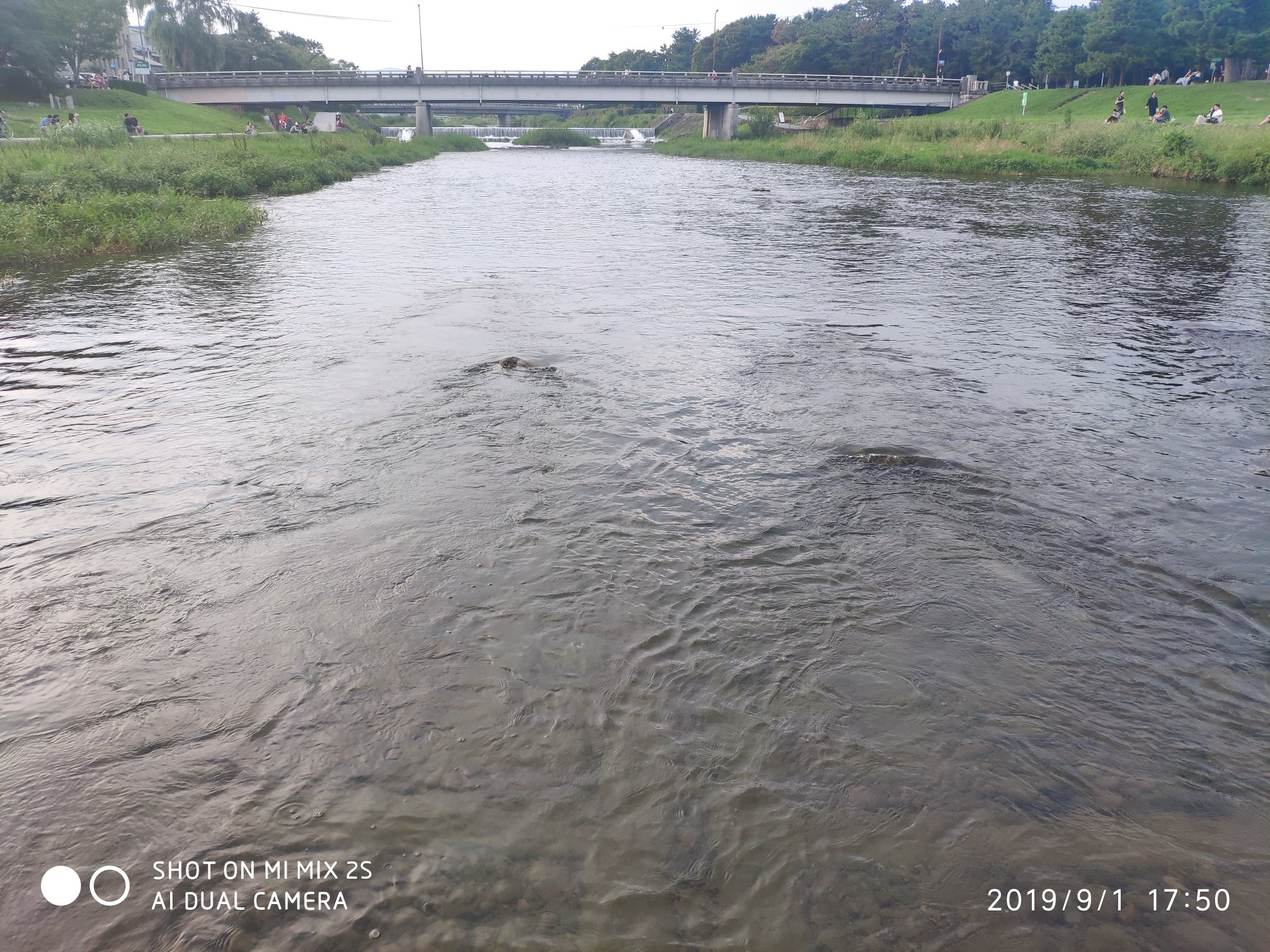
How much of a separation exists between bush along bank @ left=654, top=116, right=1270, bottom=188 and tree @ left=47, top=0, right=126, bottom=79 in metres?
56.9

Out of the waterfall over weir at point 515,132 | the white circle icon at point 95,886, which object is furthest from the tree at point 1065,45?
the white circle icon at point 95,886

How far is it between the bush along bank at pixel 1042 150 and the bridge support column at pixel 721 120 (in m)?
27.4

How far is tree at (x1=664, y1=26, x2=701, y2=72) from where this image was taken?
552 feet

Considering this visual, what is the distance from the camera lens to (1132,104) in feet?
186

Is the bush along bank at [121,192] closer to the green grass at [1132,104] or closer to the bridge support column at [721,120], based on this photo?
the green grass at [1132,104]

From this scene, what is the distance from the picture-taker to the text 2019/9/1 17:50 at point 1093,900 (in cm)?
336

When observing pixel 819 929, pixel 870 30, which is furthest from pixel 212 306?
pixel 870 30

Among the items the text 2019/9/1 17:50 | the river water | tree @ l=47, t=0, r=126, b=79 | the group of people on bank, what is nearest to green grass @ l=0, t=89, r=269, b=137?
tree @ l=47, t=0, r=126, b=79

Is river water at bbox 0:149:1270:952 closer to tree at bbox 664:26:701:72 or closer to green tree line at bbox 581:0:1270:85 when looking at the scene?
green tree line at bbox 581:0:1270:85

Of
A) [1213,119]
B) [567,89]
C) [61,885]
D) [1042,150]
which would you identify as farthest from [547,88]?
[61,885]

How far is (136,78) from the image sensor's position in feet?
261

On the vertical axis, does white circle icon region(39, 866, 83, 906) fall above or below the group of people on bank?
below

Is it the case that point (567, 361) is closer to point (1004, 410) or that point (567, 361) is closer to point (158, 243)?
point (1004, 410)

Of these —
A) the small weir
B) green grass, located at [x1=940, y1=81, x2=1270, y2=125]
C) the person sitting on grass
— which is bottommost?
the person sitting on grass
